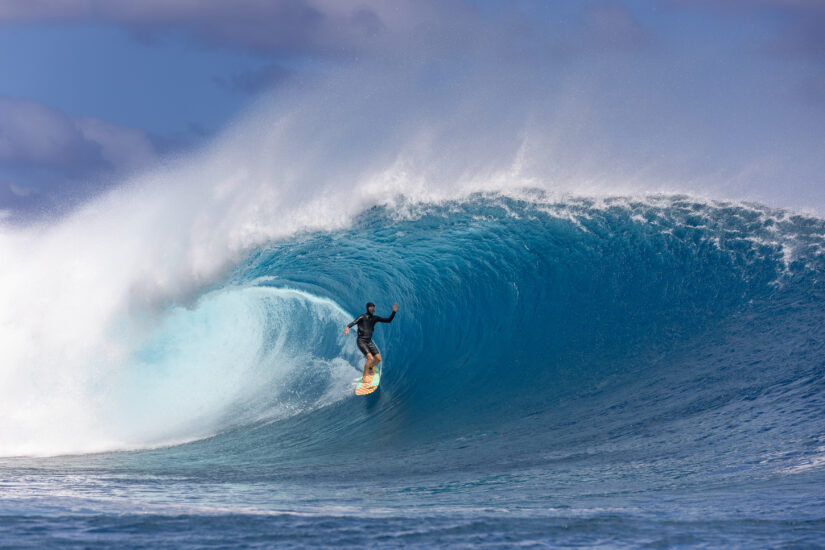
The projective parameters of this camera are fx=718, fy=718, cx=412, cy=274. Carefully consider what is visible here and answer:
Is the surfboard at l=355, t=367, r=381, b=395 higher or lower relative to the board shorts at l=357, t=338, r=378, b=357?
lower

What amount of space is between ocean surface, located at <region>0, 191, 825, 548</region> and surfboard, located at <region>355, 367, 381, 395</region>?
0.17 metres

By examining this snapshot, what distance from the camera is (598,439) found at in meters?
6.91

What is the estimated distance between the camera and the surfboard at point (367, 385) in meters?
10.2

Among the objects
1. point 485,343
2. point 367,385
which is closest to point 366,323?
point 367,385

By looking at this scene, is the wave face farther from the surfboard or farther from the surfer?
the surfer

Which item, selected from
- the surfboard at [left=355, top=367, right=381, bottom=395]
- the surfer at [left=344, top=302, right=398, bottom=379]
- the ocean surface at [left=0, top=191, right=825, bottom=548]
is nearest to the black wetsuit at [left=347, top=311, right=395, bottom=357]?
the surfer at [left=344, top=302, right=398, bottom=379]

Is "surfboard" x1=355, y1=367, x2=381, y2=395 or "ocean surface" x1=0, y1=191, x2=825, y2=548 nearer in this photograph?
"ocean surface" x1=0, y1=191, x2=825, y2=548

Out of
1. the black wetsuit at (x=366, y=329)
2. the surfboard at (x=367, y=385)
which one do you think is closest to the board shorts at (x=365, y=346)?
the black wetsuit at (x=366, y=329)

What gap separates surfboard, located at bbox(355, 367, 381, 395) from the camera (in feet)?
33.3

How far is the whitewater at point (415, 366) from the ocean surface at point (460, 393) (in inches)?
1.5

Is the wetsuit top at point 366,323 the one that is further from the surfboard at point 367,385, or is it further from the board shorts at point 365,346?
the surfboard at point 367,385

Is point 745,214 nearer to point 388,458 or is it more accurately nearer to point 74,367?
point 388,458

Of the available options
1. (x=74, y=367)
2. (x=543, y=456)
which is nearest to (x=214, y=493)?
(x=543, y=456)

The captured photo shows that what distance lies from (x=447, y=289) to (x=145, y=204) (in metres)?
5.79
